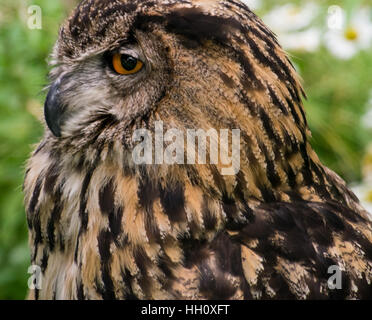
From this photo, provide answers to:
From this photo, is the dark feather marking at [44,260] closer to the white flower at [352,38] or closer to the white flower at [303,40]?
the white flower at [303,40]

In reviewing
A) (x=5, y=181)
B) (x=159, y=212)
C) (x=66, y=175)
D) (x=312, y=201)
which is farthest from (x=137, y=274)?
(x=5, y=181)

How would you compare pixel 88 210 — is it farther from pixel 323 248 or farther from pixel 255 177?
pixel 323 248

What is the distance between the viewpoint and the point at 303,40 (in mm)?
3279

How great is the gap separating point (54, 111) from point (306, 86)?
184cm

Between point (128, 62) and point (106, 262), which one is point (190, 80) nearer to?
point (128, 62)

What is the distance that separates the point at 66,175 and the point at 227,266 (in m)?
0.57

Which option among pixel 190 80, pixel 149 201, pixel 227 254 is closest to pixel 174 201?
pixel 149 201

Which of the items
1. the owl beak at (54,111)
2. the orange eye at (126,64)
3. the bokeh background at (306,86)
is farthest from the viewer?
the bokeh background at (306,86)

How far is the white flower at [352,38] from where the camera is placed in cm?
325

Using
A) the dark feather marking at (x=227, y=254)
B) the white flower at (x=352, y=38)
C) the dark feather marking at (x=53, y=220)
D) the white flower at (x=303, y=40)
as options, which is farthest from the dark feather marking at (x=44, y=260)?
the white flower at (x=352, y=38)

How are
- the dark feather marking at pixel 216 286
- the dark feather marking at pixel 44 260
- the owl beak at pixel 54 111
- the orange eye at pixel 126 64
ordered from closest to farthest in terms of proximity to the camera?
1. the dark feather marking at pixel 216 286
2. the orange eye at pixel 126 64
3. the owl beak at pixel 54 111
4. the dark feather marking at pixel 44 260

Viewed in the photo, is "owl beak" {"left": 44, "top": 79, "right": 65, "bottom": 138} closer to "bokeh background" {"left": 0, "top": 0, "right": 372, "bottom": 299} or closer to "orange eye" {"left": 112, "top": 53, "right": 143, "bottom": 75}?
"orange eye" {"left": 112, "top": 53, "right": 143, "bottom": 75}

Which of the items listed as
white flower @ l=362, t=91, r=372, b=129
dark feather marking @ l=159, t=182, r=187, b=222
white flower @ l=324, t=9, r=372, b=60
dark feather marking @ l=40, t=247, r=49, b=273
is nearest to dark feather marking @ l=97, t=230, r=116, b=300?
dark feather marking @ l=159, t=182, r=187, b=222

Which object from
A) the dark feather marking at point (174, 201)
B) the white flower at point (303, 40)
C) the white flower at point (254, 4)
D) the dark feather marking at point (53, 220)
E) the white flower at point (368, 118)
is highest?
the white flower at point (254, 4)
